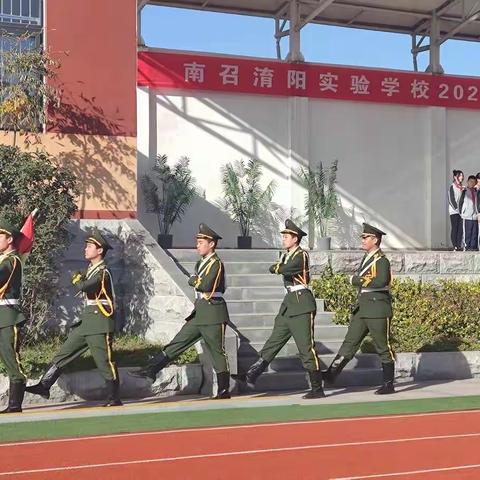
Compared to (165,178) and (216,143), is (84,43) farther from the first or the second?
(216,143)

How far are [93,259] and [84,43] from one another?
4.67 m

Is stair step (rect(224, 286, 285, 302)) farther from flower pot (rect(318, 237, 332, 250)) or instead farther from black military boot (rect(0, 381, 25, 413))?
black military boot (rect(0, 381, 25, 413))

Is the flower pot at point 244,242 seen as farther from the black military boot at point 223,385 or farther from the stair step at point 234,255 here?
the black military boot at point 223,385

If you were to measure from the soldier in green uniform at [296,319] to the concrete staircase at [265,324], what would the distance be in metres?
0.60

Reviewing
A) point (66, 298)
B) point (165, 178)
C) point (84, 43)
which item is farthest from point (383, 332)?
point (165, 178)

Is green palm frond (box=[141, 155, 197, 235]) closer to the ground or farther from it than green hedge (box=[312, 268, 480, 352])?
farther from it

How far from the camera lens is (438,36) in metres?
19.4

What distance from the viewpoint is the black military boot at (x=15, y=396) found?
8.65m

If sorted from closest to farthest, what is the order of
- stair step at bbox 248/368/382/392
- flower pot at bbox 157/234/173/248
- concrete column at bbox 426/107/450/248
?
stair step at bbox 248/368/382/392, flower pot at bbox 157/234/173/248, concrete column at bbox 426/107/450/248

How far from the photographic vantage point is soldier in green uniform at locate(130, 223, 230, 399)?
9539mm

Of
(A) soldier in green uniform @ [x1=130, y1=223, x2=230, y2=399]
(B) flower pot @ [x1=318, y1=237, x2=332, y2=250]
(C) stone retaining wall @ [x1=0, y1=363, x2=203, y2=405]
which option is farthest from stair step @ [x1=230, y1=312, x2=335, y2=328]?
(B) flower pot @ [x1=318, y1=237, x2=332, y2=250]

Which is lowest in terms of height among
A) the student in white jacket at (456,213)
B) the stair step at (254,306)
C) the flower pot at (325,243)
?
the stair step at (254,306)

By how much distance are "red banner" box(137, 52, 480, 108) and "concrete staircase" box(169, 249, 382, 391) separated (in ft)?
15.5

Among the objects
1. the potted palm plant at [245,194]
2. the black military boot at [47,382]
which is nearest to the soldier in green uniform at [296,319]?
the black military boot at [47,382]
